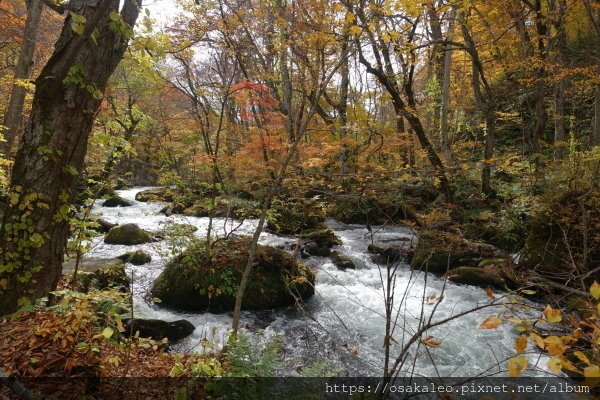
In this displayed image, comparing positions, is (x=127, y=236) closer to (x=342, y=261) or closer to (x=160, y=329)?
(x=160, y=329)

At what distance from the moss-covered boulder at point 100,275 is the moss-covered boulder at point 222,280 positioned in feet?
2.14

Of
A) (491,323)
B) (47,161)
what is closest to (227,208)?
(47,161)

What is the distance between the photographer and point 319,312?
6.81 metres

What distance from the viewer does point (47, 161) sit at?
11.6ft

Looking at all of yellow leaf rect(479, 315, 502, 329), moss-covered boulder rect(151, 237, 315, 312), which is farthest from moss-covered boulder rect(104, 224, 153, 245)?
yellow leaf rect(479, 315, 502, 329)

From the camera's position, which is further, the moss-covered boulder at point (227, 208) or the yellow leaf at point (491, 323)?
the moss-covered boulder at point (227, 208)

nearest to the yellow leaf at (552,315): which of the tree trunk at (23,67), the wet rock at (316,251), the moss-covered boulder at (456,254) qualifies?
the moss-covered boulder at (456,254)

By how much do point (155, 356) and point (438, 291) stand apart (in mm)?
6011

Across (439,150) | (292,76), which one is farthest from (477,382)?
(439,150)

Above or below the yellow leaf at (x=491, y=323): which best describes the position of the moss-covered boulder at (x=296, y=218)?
below

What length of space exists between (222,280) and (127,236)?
16.4 feet

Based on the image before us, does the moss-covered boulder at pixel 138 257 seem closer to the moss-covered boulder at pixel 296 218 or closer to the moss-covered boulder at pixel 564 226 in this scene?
the moss-covered boulder at pixel 296 218

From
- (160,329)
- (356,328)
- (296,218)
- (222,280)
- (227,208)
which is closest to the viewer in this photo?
(160,329)

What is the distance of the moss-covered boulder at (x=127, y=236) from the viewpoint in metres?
9.94
